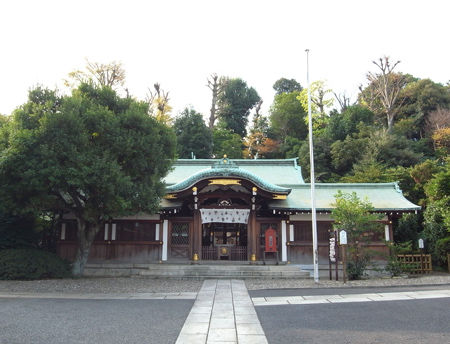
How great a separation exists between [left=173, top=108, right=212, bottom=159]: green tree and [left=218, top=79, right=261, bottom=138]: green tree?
857cm

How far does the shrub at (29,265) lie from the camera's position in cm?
1302

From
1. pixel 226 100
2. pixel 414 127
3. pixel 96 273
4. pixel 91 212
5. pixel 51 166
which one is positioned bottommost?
pixel 96 273

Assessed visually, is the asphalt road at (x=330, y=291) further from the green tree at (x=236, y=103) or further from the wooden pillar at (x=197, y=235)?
the green tree at (x=236, y=103)

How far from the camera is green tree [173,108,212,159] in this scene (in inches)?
1486

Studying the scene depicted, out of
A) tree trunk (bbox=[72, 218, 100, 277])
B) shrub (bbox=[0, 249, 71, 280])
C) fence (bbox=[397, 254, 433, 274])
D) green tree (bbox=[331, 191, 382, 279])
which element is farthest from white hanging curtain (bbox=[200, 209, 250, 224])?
fence (bbox=[397, 254, 433, 274])

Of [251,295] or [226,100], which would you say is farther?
[226,100]

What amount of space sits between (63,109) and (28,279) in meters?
6.51

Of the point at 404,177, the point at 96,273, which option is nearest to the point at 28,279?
the point at 96,273

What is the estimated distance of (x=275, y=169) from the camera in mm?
23812

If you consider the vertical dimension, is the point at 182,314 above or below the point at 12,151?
below

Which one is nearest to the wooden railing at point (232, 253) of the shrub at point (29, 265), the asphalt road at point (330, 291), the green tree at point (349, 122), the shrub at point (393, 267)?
the asphalt road at point (330, 291)

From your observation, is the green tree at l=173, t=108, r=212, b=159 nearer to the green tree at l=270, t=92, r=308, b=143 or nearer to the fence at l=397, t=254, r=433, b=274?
the green tree at l=270, t=92, r=308, b=143

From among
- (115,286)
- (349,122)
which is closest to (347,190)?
(115,286)

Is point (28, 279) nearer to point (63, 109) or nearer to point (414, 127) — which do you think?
point (63, 109)
